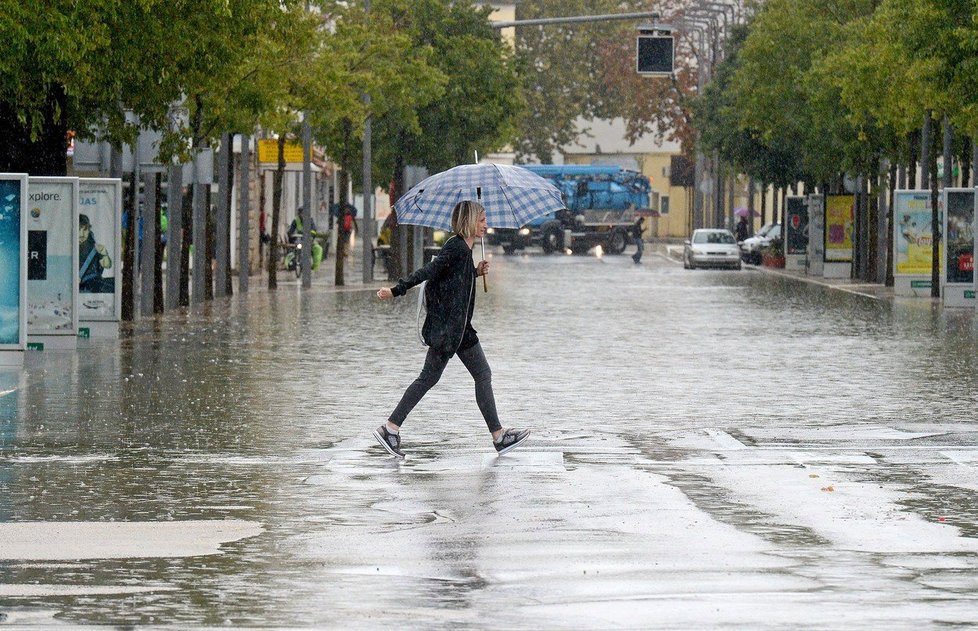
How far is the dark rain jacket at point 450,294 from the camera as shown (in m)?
13.9

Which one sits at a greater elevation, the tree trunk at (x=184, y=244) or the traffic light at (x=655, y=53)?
the traffic light at (x=655, y=53)

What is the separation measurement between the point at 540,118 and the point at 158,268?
273 ft

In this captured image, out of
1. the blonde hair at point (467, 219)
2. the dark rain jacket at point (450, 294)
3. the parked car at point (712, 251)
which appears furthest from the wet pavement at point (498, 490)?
the parked car at point (712, 251)

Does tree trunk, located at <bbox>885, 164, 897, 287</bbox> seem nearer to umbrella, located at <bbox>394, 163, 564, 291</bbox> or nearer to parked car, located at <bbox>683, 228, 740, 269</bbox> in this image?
parked car, located at <bbox>683, 228, 740, 269</bbox>

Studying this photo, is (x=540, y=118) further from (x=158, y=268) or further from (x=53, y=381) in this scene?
(x=53, y=381)

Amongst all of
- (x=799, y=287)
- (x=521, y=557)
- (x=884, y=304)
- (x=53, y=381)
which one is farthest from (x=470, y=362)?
(x=799, y=287)

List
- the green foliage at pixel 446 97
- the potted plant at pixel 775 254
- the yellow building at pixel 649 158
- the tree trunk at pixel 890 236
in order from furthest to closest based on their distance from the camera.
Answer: the yellow building at pixel 649 158 → the potted plant at pixel 775 254 → the green foliage at pixel 446 97 → the tree trunk at pixel 890 236

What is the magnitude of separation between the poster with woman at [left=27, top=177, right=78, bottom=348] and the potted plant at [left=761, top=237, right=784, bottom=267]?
46300 millimetres

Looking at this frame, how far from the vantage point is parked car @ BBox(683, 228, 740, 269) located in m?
64.9

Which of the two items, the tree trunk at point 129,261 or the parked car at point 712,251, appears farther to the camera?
the parked car at point 712,251

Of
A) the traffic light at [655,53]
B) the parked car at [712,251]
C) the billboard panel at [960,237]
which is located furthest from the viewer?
the parked car at [712,251]

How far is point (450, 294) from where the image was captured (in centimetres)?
1397

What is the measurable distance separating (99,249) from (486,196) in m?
11.8

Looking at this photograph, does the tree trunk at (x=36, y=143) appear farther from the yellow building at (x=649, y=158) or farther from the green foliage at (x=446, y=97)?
the yellow building at (x=649, y=158)
